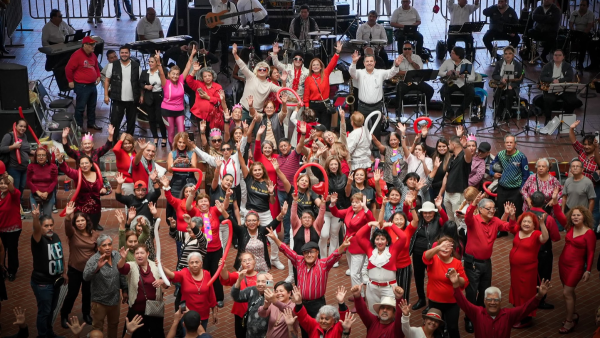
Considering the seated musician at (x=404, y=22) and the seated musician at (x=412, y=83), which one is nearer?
the seated musician at (x=412, y=83)

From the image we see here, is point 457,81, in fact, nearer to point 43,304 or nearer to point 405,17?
point 405,17

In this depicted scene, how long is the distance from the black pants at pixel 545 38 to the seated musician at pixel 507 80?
3.46 m

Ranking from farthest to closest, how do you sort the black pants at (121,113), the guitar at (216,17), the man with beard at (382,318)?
the guitar at (216,17) → the black pants at (121,113) → the man with beard at (382,318)

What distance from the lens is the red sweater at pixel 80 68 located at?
1609 cm

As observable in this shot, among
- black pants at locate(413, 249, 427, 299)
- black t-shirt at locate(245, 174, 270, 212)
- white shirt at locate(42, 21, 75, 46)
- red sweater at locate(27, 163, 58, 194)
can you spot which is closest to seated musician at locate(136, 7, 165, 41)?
white shirt at locate(42, 21, 75, 46)

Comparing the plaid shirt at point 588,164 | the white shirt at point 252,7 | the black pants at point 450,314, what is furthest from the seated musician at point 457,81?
the black pants at point 450,314

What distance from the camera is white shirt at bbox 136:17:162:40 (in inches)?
754

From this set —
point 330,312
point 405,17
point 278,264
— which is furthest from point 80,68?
point 330,312

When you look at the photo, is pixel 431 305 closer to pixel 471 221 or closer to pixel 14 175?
pixel 471 221

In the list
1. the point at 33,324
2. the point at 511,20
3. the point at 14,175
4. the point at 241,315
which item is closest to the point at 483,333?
the point at 241,315

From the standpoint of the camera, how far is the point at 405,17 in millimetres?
20312

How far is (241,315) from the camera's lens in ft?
31.9

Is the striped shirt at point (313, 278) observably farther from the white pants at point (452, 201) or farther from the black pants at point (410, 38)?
the black pants at point (410, 38)

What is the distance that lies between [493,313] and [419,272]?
1950mm
